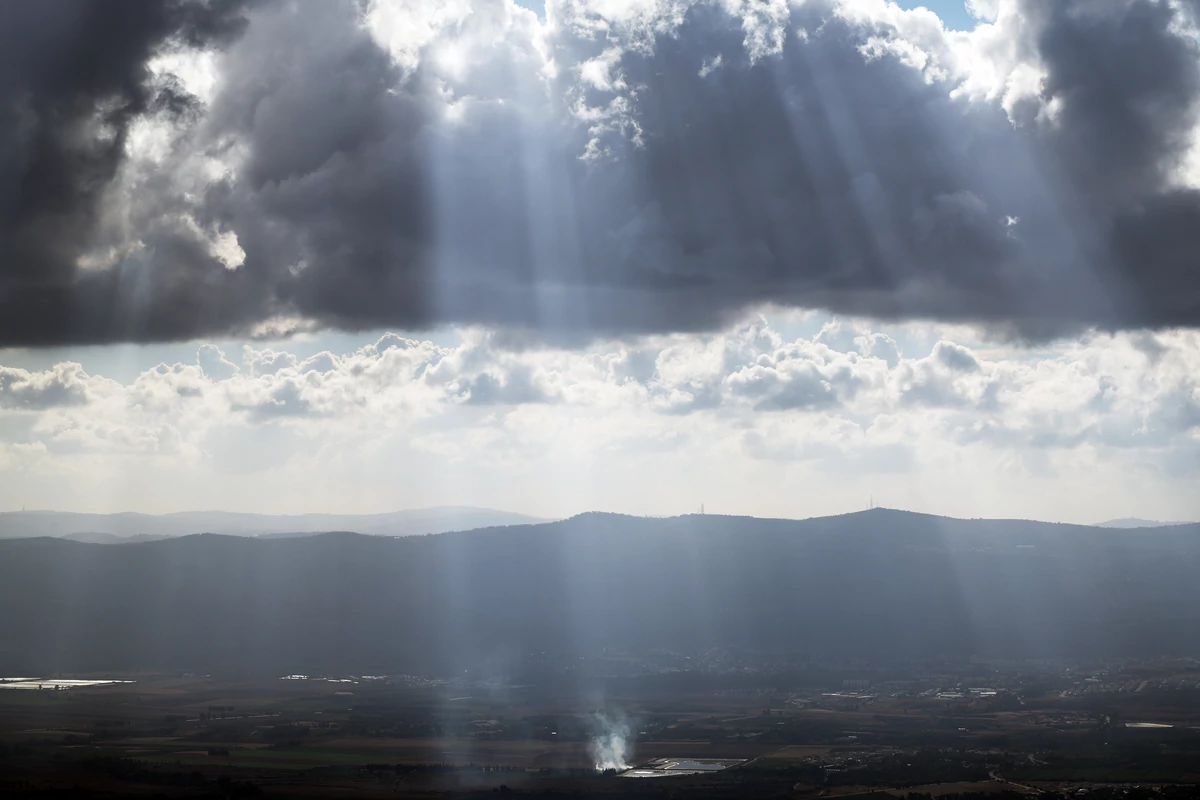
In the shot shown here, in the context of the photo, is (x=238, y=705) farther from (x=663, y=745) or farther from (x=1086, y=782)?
(x=1086, y=782)

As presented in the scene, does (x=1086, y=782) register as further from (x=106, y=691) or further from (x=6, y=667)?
(x=6, y=667)

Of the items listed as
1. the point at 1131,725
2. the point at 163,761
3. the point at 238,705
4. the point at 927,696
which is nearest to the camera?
the point at 163,761

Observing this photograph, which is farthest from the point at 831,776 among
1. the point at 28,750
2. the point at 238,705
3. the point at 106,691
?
the point at 106,691

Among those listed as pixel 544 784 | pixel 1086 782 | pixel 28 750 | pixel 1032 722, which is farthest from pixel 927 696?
pixel 28 750

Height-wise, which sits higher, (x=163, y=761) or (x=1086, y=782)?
(x=163, y=761)

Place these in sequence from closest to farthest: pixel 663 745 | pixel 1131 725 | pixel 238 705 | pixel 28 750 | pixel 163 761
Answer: pixel 28 750
pixel 163 761
pixel 663 745
pixel 1131 725
pixel 238 705

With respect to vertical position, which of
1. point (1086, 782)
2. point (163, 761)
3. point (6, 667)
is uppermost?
point (6, 667)

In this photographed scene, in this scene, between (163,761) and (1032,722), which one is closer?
(163,761)
